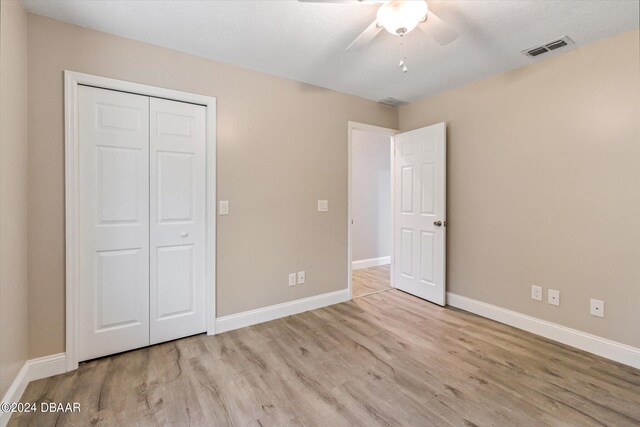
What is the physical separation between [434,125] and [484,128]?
500 mm

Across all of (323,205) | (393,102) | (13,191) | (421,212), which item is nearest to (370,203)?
(421,212)

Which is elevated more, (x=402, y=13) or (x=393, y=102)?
(x=393, y=102)

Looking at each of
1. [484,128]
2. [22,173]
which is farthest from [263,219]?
[484,128]

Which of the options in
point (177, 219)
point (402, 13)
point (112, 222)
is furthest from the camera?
point (177, 219)

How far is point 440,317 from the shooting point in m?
2.85

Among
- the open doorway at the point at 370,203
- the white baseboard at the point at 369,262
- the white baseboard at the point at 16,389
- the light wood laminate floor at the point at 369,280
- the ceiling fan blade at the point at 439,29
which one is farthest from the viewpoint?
the open doorway at the point at 370,203

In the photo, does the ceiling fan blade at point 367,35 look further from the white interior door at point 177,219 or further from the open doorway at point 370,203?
the open doorway at point 370,203

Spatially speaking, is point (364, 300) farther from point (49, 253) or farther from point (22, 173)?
point (22, 173)

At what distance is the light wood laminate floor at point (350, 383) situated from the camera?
155cm

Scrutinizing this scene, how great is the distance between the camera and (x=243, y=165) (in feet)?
8.66

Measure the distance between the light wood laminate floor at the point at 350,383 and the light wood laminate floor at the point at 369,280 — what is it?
3.68 ft

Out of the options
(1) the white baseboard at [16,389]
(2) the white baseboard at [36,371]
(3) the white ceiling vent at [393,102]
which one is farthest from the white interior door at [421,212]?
(1) the white baseboard at [16,389]

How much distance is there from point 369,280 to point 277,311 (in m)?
1.80

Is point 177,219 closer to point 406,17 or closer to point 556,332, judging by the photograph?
point 406,17
